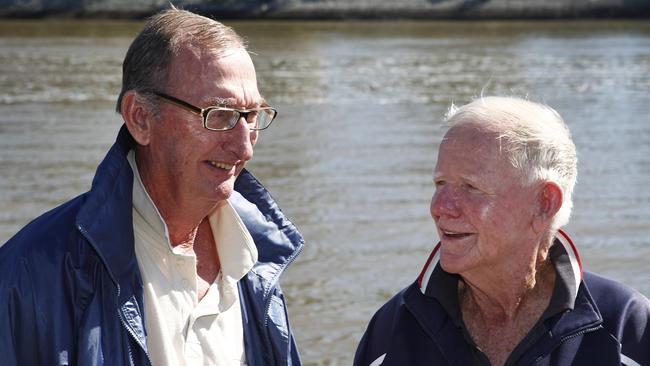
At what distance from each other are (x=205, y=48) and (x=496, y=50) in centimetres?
2042

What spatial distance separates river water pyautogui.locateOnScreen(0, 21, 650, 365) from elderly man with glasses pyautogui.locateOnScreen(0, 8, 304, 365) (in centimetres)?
83

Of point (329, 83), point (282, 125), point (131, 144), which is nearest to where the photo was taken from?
point (131, 144)

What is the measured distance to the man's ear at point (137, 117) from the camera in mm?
3201

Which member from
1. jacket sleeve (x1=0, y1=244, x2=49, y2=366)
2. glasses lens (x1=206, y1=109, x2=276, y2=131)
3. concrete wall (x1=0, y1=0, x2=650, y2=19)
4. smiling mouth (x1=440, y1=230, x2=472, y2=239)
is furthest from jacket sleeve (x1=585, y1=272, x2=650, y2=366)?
concrete wall (x1=0, y1=0, x2=650, y2=19)

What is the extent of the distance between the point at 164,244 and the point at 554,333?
1094 mm

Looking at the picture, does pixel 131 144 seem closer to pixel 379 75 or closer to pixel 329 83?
pixel 329 83

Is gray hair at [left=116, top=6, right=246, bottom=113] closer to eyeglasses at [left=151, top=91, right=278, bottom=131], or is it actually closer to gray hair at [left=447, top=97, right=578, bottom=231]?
eyeglasses at [left=151, top=91, right=278, bottom=131]

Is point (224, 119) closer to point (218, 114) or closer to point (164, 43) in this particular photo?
point (218, 114)

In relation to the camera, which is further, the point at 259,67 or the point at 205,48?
the point at 259,67

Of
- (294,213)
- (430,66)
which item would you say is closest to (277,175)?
(294,213)

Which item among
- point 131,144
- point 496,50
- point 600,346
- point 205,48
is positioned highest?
point 205,48

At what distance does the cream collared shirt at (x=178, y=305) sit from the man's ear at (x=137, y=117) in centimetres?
9

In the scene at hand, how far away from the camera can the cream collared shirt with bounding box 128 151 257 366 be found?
313cm

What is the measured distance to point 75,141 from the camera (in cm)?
1246
